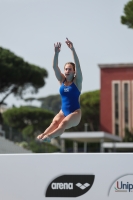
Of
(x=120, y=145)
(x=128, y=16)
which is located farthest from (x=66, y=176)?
(x=120, y=145)

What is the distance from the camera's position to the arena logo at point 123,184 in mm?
5195

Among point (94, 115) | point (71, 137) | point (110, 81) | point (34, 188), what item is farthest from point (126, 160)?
point (94, 115)

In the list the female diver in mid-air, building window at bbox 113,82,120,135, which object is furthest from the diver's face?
building window at bbox 113,82,120,135

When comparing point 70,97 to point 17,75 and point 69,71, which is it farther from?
point 17,75

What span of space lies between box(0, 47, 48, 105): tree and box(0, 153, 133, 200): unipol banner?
5151cm

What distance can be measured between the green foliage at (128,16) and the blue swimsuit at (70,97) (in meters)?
29.4

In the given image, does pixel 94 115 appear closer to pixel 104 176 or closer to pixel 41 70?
pixel 41 70

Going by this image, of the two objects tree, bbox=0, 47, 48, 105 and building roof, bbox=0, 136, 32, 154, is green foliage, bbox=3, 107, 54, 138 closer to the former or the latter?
tree, bbox=0, 47, 48, 105

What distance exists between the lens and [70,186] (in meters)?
5.37

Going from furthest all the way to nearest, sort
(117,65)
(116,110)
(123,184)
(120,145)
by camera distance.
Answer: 1. (116,110)
2. (117,65)
3. (120,145)
4. (123,184)

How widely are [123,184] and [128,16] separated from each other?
30.9m

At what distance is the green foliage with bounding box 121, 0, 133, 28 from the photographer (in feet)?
115

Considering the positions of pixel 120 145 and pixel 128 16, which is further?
pixel 120 145

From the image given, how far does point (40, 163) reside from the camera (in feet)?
17.7
